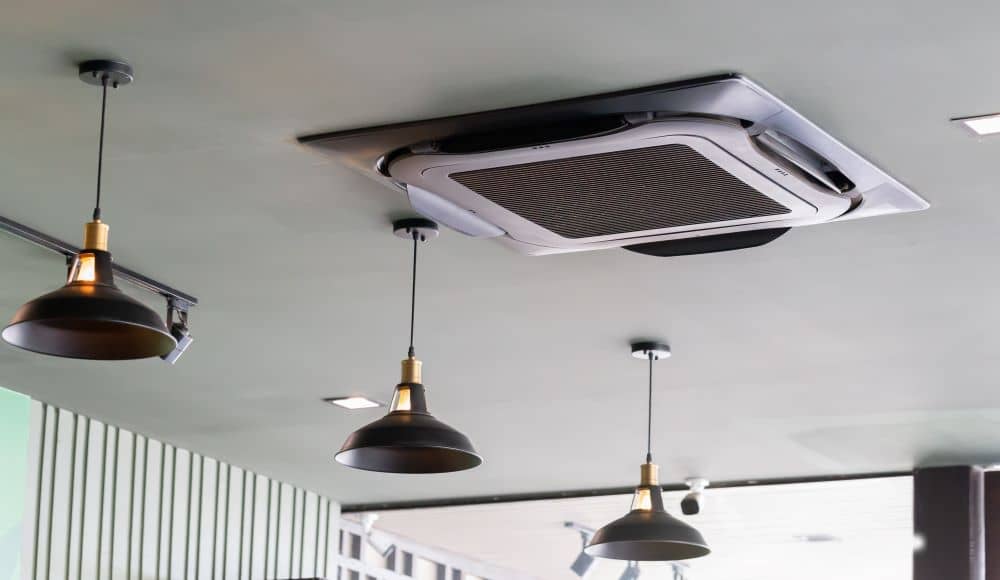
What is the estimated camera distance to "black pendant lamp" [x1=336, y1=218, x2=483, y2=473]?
13.9 ft

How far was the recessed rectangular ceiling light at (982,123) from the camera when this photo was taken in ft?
12.2

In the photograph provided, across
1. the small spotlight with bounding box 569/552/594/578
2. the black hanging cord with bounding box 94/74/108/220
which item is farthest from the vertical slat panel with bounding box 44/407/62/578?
the small spotlight with bounding box 569/552/594/578

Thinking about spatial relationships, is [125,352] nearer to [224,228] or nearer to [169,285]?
[224,228]

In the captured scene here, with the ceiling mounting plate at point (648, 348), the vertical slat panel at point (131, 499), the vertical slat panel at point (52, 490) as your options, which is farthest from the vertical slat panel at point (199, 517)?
the ceiling mounting plate at point (648, 348)

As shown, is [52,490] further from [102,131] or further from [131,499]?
[102,131]

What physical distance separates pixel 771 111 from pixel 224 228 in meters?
1.81

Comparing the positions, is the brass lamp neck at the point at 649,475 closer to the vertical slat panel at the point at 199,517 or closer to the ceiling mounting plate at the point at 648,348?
the ceiling mounting plate at the point at 648,348

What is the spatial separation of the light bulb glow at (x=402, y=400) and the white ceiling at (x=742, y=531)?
4.09 metres

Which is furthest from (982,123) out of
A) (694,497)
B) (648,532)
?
(694,497)

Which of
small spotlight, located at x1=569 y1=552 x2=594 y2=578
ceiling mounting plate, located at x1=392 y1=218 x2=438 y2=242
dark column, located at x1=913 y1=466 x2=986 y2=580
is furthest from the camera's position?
small spotlight, located at x1=569 y1=552 x2=594 y2=578

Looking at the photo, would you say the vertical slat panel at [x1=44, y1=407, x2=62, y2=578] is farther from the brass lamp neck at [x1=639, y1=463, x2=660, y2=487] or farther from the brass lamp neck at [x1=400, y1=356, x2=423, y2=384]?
the brass lamp neck at [x1=400, y1=356, x2=423, y2=384]

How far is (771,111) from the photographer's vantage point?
3.61 m

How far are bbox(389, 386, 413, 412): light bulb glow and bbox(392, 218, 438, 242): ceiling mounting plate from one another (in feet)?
1.55

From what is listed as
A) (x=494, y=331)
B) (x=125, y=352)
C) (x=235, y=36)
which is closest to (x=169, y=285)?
(x=494, y=331)
